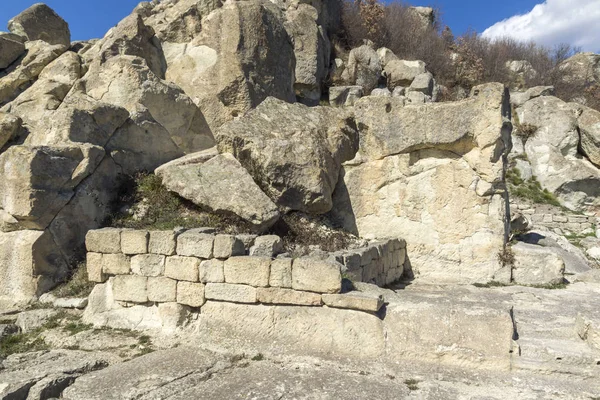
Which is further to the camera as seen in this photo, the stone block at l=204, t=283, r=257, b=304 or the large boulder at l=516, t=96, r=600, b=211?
the large boulder at l=516, t=96, r=600, b=211

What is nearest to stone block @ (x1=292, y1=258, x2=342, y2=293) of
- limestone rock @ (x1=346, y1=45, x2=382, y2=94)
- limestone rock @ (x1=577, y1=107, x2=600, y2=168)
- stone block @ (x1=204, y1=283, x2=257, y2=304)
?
stone block @ (x1=204, y1=283, x2=257, y2=304)

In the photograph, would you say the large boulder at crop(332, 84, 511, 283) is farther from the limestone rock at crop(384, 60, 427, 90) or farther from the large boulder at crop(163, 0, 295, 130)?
the limestone rock at crop(384, 60, 427, 90)

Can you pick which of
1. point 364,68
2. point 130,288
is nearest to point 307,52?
point 364,68

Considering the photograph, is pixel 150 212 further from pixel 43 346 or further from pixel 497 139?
pixel 497 139

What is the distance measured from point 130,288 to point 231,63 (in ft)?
20.2

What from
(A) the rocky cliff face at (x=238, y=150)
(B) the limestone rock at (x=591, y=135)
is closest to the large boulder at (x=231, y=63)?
(A) the rocky cliff face at (x=238, y=150)

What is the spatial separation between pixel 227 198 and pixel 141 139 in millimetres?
1927

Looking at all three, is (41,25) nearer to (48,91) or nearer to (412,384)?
(48,91)

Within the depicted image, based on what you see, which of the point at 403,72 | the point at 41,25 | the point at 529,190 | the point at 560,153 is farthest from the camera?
the point at 403,72

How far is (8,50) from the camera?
10.8 meters

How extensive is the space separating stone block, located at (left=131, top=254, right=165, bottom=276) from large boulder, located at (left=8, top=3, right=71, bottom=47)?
10.8m

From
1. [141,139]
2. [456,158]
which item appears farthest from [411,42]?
[141,139]

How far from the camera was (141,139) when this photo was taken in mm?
6574

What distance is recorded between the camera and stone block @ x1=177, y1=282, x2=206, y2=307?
13.8 ft
